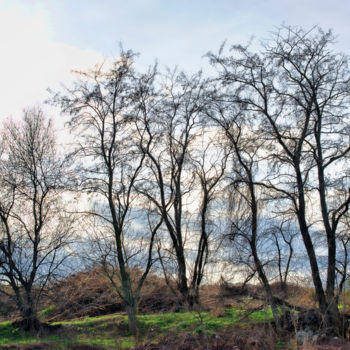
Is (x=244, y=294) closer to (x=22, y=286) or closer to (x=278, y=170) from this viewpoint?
(x=278, y=170)

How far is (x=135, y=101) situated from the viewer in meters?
22.2

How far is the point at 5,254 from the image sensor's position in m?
21.1

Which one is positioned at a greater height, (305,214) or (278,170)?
(278,170)

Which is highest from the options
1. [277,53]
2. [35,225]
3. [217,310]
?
[277,53]

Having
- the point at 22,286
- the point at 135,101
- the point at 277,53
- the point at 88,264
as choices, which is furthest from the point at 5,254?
the point at 277,53

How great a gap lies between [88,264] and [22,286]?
3.94 metres

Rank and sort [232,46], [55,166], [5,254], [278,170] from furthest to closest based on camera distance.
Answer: [55,166], [5,254], [232,46], [278,170]

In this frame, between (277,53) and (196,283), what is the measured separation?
13847 mm

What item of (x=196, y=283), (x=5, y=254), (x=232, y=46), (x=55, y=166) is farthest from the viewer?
(x=196, y=283)

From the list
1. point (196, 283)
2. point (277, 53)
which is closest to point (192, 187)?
point (196, 283)

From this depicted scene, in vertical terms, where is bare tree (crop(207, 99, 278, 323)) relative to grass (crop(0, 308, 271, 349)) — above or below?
above

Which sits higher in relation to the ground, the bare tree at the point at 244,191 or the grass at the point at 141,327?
the bare tree at the point at 244,191

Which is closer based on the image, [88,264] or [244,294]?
[88,264]

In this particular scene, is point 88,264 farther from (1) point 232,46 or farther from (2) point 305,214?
(1) point 232,46
